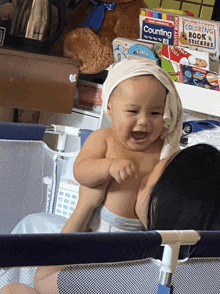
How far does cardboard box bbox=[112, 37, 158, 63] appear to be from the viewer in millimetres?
1405

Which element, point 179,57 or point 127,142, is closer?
point 127,142

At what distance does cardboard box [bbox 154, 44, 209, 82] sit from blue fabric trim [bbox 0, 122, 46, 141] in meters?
0.70

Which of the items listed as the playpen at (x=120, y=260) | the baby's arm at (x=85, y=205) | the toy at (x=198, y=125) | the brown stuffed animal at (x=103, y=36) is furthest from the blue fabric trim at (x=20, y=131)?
the brown stuffed animal at (x=103, y=36)

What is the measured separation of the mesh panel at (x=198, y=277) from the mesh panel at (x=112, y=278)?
1.0 inches

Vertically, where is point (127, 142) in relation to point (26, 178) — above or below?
above

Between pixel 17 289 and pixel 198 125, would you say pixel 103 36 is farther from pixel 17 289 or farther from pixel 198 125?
pixel 17 289

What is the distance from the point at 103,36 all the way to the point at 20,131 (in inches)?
36.0

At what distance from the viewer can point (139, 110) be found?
52 cm

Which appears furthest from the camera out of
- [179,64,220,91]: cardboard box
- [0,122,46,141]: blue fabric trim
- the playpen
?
[179,64,220,91]: cardboard box

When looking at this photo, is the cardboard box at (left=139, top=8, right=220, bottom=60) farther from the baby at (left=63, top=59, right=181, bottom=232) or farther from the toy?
the baby at (left=63, top=59, right=181, bottom=232)

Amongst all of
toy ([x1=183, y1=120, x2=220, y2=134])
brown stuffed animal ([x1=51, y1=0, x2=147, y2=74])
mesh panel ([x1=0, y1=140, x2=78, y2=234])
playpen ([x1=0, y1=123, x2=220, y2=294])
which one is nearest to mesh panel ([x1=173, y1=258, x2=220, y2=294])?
playpen ([x1=0, y1=123, x2=220, y2=294])

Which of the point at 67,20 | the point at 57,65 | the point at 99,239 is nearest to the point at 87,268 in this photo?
the point at 99,239

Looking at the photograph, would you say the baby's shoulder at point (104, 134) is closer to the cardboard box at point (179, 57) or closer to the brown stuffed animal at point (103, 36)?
the cardboard box at point (179, 57)

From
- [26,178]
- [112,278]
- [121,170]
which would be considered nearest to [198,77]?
[26,178]
